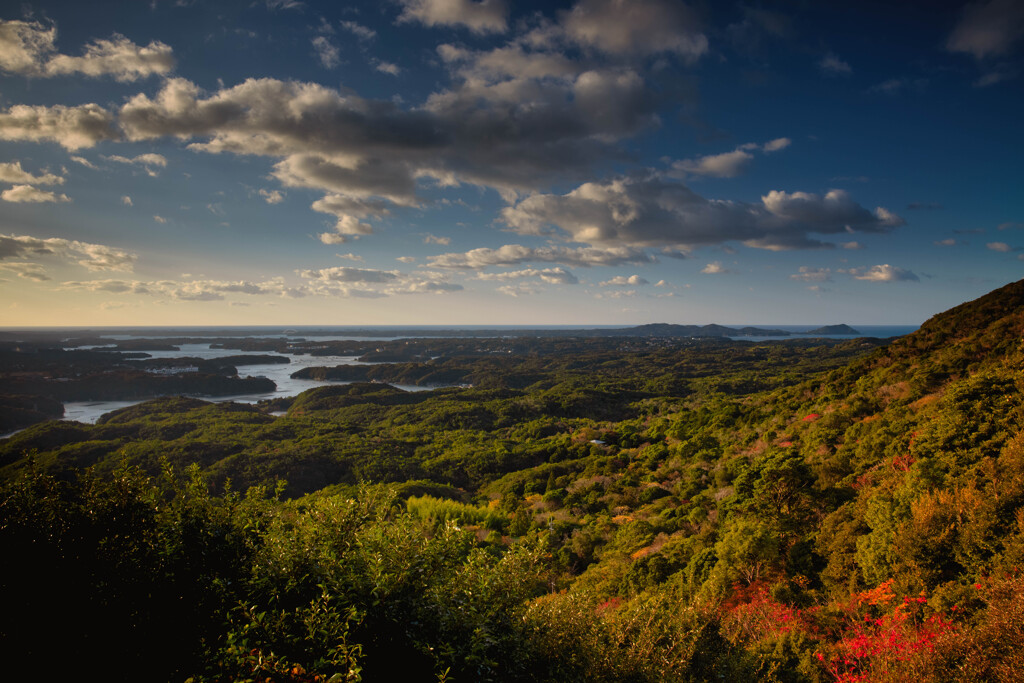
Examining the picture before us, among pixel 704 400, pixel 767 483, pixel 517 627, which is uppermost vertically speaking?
pixel 517 627

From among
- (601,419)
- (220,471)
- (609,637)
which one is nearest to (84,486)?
(609,637)

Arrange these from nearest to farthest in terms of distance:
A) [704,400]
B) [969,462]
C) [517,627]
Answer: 1. [517,627]
2. [969,462]
3. [704,400]

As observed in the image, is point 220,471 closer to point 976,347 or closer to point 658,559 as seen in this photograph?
point 658,559

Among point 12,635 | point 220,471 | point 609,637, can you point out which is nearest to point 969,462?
point 609,637

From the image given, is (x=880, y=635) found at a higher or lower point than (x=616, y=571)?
higher

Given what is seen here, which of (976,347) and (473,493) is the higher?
(976,347)

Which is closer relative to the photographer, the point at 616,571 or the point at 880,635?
the point at 880,635

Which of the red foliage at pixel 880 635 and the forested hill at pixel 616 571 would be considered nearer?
the forested hill at pixel 616 571

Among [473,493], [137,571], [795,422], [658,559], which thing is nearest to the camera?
[137,571]

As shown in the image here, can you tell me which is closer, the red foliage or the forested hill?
the forested hill

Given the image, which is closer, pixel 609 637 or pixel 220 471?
pixel 609 637
